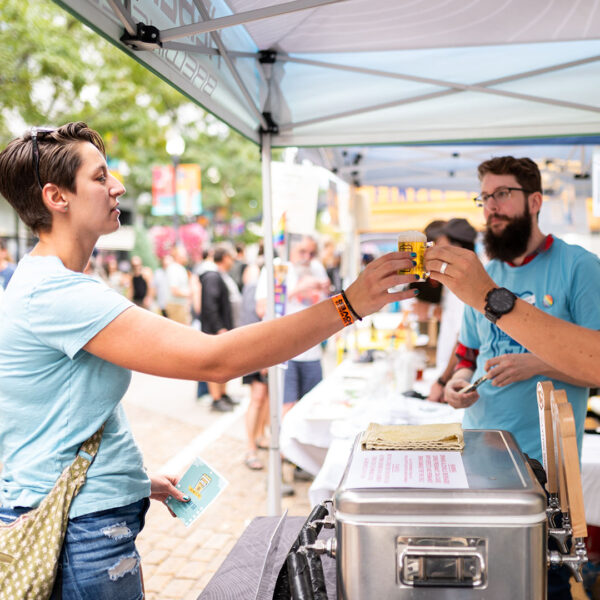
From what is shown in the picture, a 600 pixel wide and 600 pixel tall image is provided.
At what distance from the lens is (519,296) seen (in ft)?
8.25

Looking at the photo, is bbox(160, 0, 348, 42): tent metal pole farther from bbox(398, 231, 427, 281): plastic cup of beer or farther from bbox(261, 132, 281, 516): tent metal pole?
bbox(261, 132, 281, 516): tent metal pole

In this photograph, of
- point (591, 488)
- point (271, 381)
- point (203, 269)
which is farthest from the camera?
point (203, 269)

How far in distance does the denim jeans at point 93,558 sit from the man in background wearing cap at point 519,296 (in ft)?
4.81

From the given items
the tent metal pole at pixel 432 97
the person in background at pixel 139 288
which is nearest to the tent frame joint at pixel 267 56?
the tent metal pole at pixel 432 97

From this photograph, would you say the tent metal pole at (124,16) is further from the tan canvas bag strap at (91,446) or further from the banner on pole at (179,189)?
the banner on pole at (179,189)

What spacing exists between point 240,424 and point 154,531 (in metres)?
2.96

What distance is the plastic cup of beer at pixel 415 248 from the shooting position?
1.67m

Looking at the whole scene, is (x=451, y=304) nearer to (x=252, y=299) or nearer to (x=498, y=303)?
(x=252, y=299)

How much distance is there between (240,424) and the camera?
7543 millimetres

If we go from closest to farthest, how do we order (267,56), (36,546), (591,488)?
(36,546)
(591,488)
(267,56)

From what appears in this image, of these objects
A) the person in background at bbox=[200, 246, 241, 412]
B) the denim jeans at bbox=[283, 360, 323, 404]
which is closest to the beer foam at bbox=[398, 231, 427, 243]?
the denim jeans at bbox=[283, 360, 323, 404]

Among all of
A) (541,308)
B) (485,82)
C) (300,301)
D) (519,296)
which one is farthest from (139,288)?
(541,308)

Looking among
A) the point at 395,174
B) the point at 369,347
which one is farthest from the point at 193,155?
the point at 369,347

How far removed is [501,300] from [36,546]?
1200mm
